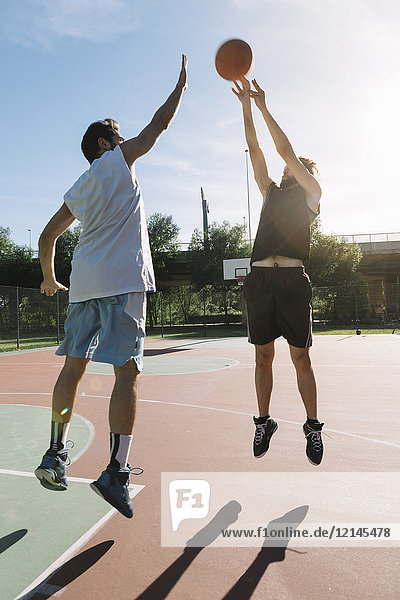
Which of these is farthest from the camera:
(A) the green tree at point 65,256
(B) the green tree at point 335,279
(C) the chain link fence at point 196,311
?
(A) the green tree at point 65,256

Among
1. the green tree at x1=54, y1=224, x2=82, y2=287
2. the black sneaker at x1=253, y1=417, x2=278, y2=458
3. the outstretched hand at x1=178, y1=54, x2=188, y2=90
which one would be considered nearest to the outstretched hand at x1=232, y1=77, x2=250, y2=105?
the outstretched hand at x1=178, y1=54, x2=188, y2=90

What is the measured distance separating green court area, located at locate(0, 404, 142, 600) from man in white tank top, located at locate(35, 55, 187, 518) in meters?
0.24

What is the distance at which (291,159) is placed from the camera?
9.16 feet

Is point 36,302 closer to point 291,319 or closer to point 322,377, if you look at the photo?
point 322,377

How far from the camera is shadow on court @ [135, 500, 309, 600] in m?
1.81

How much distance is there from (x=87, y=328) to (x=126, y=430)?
566mm

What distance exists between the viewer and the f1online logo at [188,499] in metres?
2.46

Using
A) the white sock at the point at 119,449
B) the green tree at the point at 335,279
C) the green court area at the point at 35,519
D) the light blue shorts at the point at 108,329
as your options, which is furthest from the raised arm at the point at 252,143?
the green tree at the point at 335,279

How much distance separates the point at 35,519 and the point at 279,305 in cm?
180

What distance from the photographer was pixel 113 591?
1.82 meters

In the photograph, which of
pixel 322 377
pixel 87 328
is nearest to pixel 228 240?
pixel 322 377

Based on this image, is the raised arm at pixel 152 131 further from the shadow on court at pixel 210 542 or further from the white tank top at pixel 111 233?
the shadow on court at pixel 210 542

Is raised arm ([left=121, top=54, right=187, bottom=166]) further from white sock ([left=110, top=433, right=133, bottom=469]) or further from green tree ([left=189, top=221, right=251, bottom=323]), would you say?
green tree ([left=189, top=221, right=251, bottom=323])

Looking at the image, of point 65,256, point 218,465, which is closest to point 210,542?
point 218,465
